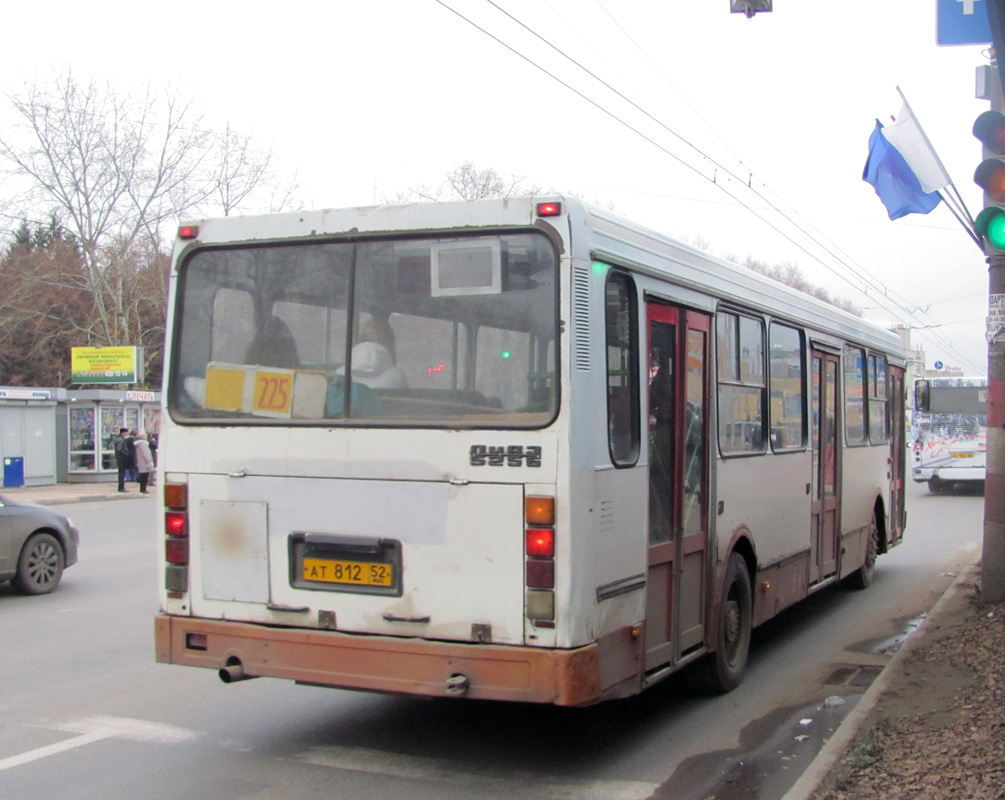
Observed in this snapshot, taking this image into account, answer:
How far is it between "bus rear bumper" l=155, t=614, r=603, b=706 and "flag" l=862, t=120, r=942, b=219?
7.07 meters

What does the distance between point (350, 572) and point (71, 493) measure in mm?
24312

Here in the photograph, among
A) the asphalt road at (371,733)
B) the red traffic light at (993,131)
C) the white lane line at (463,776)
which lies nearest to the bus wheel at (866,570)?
the asphalt road at (371,733)

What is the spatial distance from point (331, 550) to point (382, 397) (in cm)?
84

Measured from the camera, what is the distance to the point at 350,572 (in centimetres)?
556

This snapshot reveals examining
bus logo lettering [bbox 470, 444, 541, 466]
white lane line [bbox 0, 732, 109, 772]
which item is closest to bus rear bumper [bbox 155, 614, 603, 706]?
white lane line [bbox 0, 732, 109, 772]

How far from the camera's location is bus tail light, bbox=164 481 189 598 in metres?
5.95

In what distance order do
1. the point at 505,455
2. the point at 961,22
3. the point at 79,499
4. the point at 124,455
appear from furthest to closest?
the point at 124,455, the point at 79,499, the point at 961,22, the point at 505,455

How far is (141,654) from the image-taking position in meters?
8.42

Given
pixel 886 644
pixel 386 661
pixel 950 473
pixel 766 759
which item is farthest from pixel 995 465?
pixel 950 473

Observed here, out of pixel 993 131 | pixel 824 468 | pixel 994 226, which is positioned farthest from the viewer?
pixel 824 468

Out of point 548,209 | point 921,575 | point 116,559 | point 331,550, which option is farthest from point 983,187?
point 116,559

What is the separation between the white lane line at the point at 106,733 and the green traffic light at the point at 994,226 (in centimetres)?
597

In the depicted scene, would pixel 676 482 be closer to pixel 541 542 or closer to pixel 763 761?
pixel 541 542

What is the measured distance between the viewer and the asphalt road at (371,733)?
548 cm
